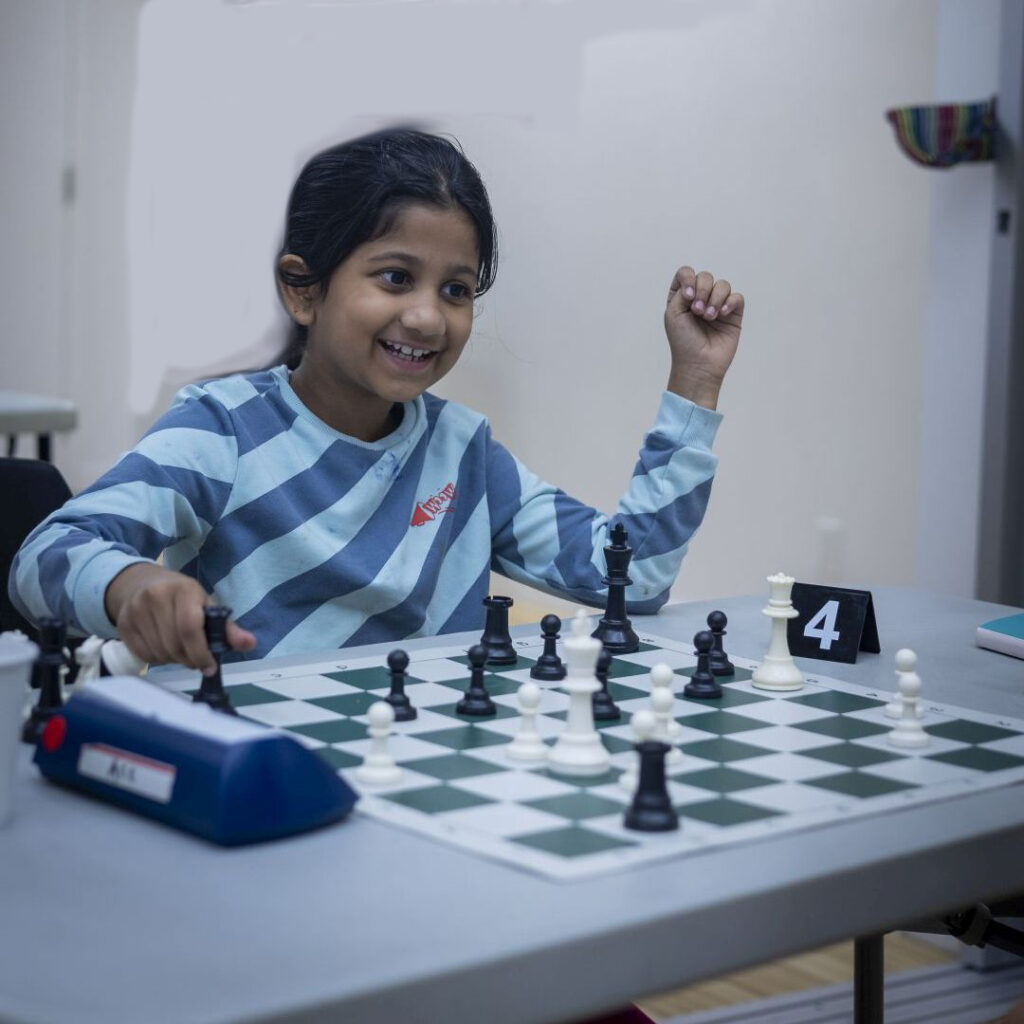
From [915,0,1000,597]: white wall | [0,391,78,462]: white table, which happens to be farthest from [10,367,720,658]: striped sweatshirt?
[0,391,78,462]: white table

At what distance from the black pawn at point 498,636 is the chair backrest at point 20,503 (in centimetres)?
62

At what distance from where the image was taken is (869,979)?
1.61 m

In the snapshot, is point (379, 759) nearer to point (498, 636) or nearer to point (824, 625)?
point (498, 636)

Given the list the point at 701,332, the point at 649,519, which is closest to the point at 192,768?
the point at 649,519

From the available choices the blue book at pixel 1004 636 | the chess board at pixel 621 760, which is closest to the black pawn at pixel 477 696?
the chess board at pixel 621 760

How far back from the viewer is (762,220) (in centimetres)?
394

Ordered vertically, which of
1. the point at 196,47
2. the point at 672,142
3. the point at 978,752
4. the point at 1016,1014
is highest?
the point at 196,47

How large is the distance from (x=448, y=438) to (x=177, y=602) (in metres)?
0.75

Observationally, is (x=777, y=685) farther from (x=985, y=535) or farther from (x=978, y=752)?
(x=985, y=535)

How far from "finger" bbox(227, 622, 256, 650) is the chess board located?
7cm

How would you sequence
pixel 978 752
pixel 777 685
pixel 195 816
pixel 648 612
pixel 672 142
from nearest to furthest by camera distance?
pixel 195 816 < pixel 978 752 < pixel 777 685 < pixel 648 612 < pixel 672 142

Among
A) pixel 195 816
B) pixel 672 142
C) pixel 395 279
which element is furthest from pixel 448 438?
pixel 672 142

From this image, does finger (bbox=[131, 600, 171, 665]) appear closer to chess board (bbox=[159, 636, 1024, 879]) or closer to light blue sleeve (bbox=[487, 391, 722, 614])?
chess board (bbox=[159, 636, 1024, 879])

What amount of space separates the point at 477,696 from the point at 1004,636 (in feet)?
1.94
